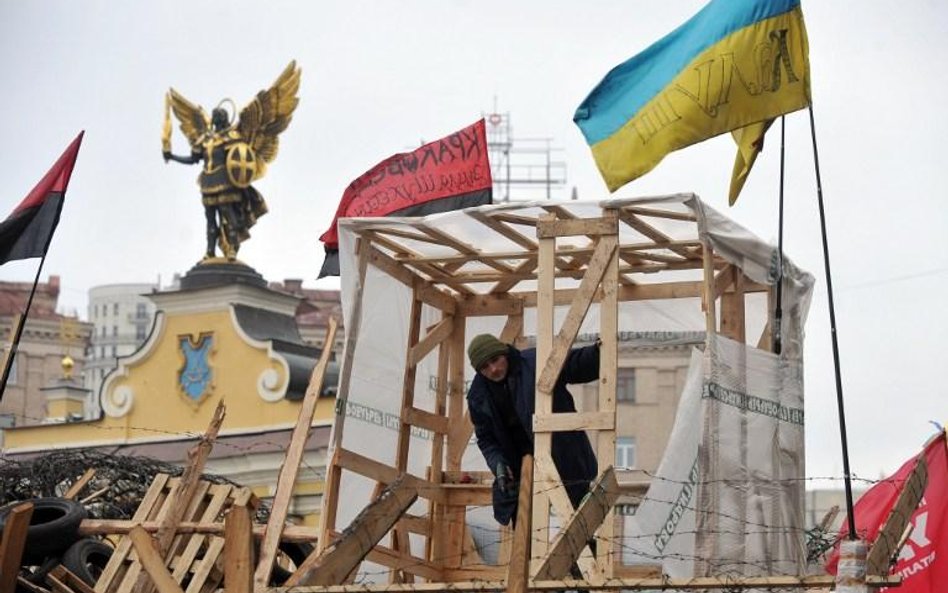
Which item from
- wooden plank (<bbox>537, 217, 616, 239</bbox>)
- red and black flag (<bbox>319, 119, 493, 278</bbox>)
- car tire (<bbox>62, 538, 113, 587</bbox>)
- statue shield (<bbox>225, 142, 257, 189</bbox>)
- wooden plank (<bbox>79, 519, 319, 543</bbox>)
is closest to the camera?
wooden plank (<bbox>537, 217, 616, 239</bbox>)

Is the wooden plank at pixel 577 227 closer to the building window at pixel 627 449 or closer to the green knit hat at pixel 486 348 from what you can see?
the green knit hat at pixel 486 348

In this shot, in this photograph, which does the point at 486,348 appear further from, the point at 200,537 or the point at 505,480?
the point at 200,537

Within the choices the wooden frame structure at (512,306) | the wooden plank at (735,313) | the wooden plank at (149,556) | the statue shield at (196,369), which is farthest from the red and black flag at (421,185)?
the statue shield at (196,369)

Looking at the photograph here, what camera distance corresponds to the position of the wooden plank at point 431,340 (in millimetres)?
14234

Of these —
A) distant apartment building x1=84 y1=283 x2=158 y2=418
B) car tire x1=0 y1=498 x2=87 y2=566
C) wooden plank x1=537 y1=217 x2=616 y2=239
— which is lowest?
car tire x1=0 y1=498 x2=87 y2=566

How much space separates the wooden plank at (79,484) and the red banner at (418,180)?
2927mm

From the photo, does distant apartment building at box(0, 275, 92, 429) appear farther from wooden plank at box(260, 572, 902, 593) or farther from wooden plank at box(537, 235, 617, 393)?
wooden plank at box(260, 572, 902, 593)

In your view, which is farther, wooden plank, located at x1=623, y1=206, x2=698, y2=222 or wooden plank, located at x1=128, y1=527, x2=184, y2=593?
wooden plank, located at x1=623, y1=206, x2=698, y2=222

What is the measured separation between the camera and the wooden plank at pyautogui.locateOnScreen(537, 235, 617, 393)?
1201cm

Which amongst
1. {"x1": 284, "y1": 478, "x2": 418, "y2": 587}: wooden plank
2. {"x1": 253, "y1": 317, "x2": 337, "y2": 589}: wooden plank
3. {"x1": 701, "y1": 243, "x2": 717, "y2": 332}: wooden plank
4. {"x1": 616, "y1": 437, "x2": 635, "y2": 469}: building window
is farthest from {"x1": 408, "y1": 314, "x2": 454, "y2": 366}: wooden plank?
{"x1": 616, "y1": 437, "x2": 635, "y2": 469}: building window

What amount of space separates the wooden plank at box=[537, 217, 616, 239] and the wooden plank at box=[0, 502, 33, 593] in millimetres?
3427

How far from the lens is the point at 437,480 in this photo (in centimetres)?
1438

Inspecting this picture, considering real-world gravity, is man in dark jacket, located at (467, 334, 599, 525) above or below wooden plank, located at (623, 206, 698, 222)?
below

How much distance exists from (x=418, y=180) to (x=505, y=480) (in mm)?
2984
